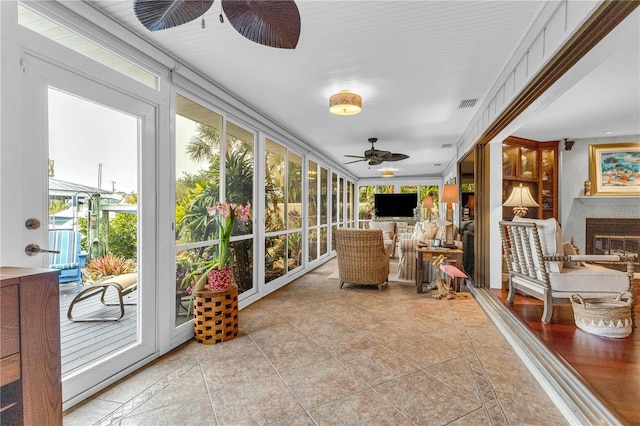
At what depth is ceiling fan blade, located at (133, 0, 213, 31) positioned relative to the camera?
4.34 feet

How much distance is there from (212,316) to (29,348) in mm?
1594

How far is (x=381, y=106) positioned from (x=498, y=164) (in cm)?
177

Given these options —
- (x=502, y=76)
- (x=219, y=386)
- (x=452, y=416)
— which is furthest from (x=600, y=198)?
(x=219, y=386)

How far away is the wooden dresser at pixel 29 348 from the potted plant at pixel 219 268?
1.55 m

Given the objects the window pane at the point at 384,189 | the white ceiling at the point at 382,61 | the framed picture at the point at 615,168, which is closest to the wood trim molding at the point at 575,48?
the white ceiling at the point at 382,61

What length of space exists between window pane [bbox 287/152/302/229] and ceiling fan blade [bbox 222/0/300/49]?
144 inches

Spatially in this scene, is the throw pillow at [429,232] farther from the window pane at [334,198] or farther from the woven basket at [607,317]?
the window pane at [334,198]

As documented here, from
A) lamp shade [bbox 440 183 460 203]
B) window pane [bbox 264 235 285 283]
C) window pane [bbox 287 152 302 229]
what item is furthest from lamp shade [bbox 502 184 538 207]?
window pane [bbox 264 235 285 283]

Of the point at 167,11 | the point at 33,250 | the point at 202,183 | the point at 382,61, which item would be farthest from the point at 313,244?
the point at 167,11

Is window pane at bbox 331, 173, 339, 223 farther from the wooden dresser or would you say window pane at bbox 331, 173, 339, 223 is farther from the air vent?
the wooden dresser

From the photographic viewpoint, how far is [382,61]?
2639 mm

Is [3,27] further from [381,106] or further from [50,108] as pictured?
[381,106]

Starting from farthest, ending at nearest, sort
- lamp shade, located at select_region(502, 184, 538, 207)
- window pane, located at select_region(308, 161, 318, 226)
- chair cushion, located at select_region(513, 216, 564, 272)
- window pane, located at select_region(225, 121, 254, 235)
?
window pane, located at select_region(308, 161, 318, 226) < lamp shade, located at select_region(502, 184, 538, 207) < window pane, located at select_region(225, 121, 254, 235) < chair cushion, located at select_region(513, 216, 564, 272)

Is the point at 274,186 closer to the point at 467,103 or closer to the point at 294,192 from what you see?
the point at 294,192
